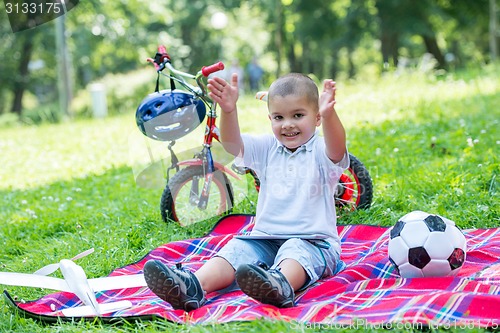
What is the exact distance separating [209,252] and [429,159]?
2.36 metres

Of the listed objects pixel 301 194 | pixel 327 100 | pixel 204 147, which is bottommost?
pixel 301 194

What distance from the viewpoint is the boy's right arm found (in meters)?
→ 2.81

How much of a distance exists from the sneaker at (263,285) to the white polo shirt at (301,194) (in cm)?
44

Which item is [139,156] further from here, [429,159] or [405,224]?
[429,159]

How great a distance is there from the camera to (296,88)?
2812mm

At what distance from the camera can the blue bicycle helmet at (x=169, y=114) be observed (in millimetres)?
3670

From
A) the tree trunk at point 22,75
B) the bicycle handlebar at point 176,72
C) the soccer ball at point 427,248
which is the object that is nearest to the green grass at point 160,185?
the bicycle handlebar at point 176,72

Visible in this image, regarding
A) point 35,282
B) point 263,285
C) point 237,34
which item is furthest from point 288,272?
point 237,34

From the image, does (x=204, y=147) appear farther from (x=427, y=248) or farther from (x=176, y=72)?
(x=427, y=248)

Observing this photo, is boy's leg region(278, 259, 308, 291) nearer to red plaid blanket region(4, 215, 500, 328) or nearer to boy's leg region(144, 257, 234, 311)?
red plaid blanket region(4, 215, 500, 328)

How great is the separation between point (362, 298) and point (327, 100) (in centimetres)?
83

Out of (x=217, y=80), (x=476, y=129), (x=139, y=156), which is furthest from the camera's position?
(x=476, y=129)

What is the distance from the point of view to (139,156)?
386 centimetres

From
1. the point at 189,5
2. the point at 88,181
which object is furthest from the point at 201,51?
the point at 88,181
